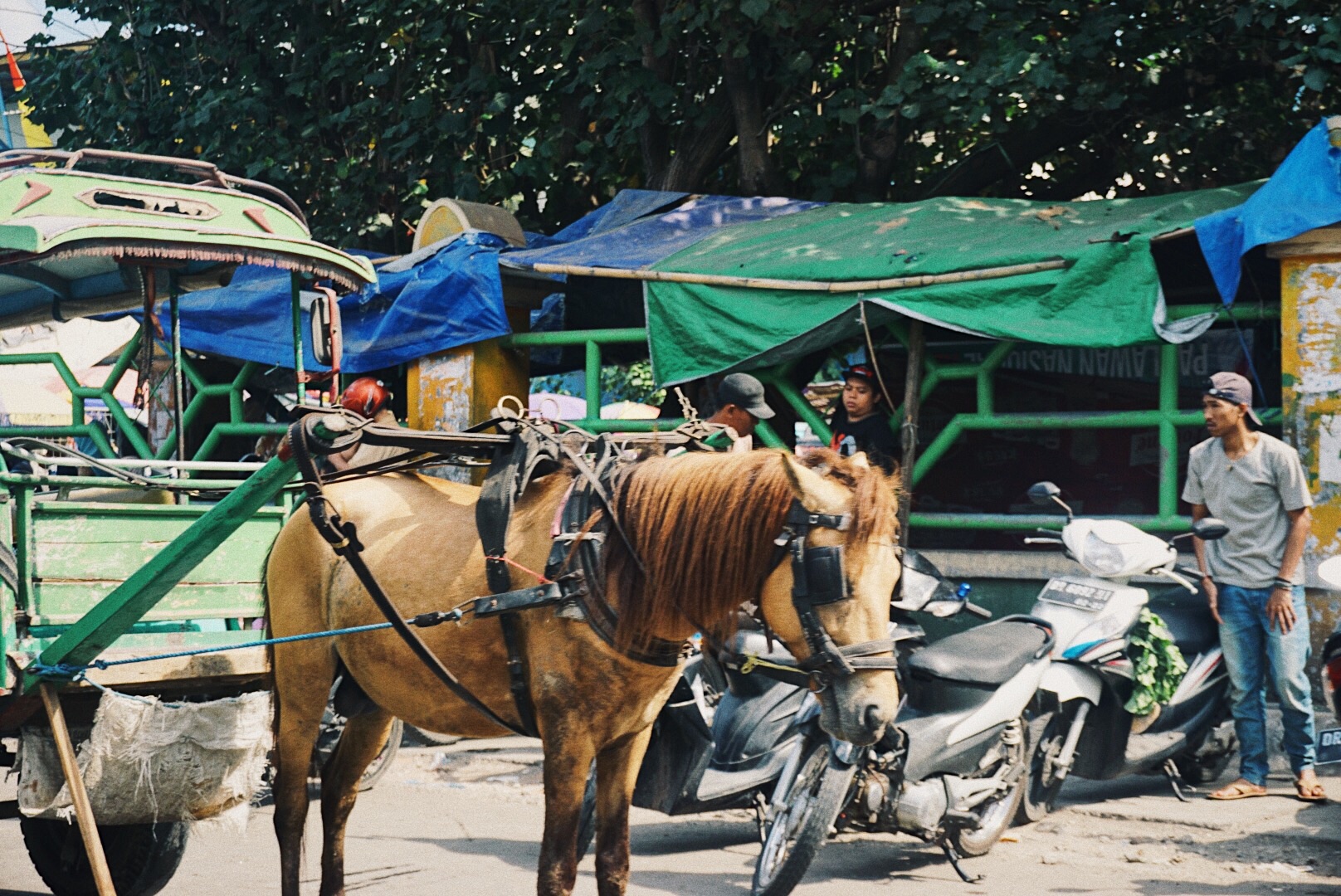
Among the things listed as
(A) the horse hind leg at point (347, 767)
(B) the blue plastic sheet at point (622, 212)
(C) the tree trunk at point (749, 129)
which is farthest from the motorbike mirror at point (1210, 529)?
(C) the tree trunk at point (749, 129)

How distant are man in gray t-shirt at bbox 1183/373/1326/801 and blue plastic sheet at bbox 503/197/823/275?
375 cm

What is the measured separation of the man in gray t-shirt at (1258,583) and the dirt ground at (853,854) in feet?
0.82

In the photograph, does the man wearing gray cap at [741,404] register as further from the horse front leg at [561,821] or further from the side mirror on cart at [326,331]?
the horse front leg at [561,821]

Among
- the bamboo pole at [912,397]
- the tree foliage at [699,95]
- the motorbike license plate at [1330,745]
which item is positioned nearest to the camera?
the motorbike license plate at [1330,745]

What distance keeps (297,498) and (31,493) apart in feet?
4.56

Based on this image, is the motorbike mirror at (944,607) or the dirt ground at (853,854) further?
the motorbike mirror at (944,607)

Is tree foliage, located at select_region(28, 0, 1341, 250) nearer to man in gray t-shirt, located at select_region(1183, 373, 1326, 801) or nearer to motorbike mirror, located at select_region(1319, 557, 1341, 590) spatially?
man in gray t-shirt, located at select_region(1183, 373, 1326, 801)

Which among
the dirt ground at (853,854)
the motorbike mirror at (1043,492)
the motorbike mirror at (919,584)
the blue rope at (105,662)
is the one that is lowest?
the dirt ground at (853,854)

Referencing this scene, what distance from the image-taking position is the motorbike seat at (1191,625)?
6.52 m

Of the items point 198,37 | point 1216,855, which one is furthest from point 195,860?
point 198,37

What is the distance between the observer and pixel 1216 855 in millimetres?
5527

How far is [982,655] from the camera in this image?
17.7ft

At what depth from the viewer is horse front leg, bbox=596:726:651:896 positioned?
13.5 feet

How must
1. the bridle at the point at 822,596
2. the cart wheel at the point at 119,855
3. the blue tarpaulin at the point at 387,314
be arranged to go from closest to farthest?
1. the bridle at the point at 822,596
2. the cart wheel at the point at 119,855
3. the blue tarpaulin at the point at 387,314
